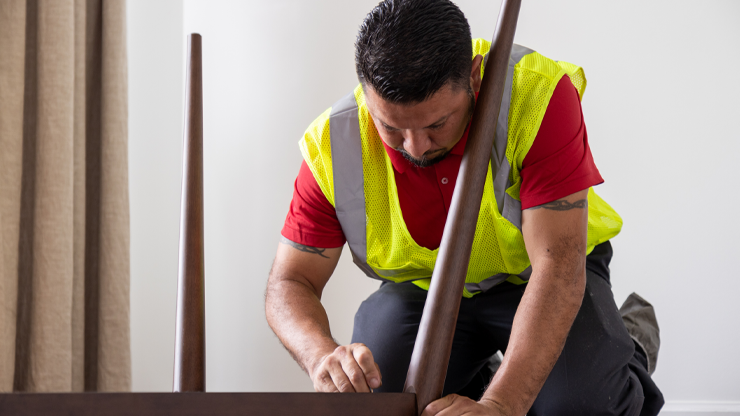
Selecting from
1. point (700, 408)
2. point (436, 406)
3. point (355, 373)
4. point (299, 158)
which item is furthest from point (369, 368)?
point (700, 408)

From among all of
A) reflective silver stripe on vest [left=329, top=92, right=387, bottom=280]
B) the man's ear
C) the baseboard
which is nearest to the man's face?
the man's ear

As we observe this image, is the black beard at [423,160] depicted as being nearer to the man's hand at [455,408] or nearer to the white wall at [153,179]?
the man's hand at [455,408]

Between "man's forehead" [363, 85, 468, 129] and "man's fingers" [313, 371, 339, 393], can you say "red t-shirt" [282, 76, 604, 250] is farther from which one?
"man's fingers" [313, 371, 339, 393]

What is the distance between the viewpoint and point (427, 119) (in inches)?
35.2

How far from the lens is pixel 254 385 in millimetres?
1816

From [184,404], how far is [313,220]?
604 mm

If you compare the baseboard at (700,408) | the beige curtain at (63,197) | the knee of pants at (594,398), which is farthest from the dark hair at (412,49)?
the baseboard at (700,408)

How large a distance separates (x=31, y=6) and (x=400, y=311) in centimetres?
112

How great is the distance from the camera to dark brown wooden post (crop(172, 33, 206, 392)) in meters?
0.75

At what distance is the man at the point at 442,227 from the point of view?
0.86 meters

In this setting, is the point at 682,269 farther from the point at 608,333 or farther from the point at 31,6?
the point at 31,6

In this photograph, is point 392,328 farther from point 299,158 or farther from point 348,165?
point 299,158

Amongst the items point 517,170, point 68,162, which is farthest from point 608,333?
point 68,162

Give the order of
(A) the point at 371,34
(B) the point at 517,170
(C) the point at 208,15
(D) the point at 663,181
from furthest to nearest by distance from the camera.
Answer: (C) the point at 208,15, (D) the point at 663,181, (B) the point at 517,170, (A) the point at 371,34
